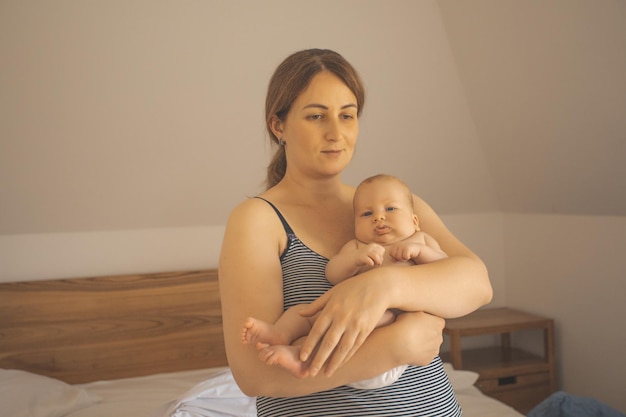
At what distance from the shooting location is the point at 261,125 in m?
3.02

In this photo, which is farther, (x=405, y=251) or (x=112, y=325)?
(x=112, y=325)

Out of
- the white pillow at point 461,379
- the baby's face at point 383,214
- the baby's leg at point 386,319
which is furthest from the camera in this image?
the white pillow at point 461,379

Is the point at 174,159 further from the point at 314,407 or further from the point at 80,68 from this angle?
the point at 314,407

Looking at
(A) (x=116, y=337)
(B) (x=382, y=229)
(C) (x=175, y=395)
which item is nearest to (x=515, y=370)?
(C) (x=175, y=395)

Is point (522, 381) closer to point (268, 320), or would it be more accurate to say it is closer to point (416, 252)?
point (416, 252)

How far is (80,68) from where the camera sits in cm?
261

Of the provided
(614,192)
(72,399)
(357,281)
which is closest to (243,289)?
(357,281)

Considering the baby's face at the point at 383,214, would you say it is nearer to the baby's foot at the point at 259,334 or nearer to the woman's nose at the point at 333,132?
the woman's nose at the point at 333,132

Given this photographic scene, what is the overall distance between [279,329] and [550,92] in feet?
6.90

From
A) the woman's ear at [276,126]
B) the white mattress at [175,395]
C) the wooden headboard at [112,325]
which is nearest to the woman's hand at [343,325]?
the woman's ear at [276,126]

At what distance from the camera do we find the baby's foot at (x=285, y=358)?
97 cm

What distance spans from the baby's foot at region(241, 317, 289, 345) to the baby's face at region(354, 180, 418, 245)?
13.7 inches

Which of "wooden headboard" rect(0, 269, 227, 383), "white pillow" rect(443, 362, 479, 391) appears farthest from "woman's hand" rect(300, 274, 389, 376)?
"wooden headboard" rect(0, 269, 227, 383)

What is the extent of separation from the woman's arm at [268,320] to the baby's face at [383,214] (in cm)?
21
